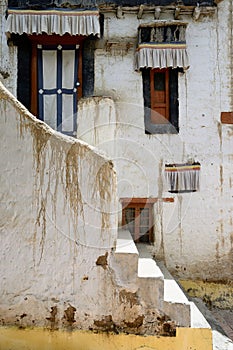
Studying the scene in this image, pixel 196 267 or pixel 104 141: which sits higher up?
pixel 104 141

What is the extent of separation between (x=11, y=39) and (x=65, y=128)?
7.38ft

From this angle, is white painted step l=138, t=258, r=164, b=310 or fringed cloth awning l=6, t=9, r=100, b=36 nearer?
white painted step l=138, t=258, r=164, b=310

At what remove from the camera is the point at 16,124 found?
12.5 ft

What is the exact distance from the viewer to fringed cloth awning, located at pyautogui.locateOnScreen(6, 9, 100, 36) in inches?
274

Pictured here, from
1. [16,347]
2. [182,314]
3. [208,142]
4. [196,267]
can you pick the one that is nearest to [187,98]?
[208,142]

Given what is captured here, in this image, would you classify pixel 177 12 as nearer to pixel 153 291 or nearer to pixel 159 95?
pixel 159 95

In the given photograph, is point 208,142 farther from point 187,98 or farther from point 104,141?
point 104,141

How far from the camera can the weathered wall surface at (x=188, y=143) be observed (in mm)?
7102

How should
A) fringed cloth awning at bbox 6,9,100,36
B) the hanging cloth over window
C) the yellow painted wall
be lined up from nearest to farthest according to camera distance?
the yellow painted wall → fringed cloth awning at bbox 6,9,100,36 → the hanging cloth over window

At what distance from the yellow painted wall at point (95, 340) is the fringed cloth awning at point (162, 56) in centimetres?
528

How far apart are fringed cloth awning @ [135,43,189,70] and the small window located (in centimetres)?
295

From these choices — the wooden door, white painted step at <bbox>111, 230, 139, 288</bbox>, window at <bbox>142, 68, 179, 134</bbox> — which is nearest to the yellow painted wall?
white painted step at <bbox>111, 230, 139, 288</bbox>

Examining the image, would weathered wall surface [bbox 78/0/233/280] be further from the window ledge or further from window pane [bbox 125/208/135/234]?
window pane [bbox 125/208/135/234]

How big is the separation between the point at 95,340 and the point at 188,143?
15.6 ft
